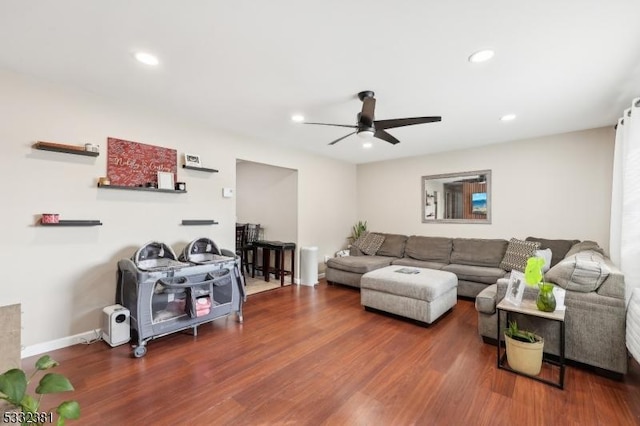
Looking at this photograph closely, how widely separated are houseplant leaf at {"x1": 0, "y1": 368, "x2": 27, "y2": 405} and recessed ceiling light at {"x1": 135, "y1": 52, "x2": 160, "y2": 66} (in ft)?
7.20

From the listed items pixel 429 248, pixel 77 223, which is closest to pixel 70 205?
pixel 77 223

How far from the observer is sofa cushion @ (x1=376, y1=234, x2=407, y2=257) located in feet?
18.1

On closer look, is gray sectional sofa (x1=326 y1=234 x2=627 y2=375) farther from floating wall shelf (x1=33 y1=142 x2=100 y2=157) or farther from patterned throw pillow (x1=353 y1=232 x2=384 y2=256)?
floating wall shelf (x1=33 y1=142 x2=100 y2=157)

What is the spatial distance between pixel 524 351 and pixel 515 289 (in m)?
0.49

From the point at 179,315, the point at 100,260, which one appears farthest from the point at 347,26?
the point at 100,260

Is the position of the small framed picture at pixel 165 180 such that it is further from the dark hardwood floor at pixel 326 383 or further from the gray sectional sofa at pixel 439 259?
the gray sectional sofa at pixel 439 259

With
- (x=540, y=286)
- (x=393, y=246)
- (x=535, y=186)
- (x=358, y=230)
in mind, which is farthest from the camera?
(x=358, y=230)

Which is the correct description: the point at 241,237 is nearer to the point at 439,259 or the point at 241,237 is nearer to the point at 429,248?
the point at 429,248

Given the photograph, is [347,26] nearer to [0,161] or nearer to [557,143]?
[0,161]

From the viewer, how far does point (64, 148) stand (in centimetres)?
268

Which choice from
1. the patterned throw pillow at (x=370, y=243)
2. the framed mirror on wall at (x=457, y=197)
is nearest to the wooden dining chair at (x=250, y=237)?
the patterned throw pillow at (x=370, y=243)

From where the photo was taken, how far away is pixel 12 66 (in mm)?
2424

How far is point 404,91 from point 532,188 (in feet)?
10.4

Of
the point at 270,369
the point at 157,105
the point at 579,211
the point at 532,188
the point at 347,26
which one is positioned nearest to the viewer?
the point at 347,26
